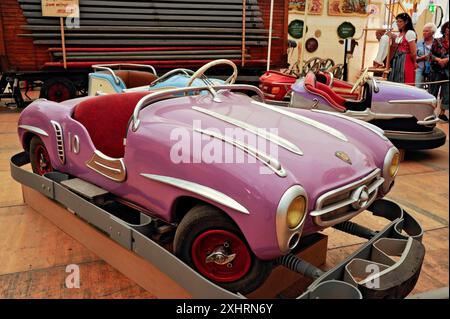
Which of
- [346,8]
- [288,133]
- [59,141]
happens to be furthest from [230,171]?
[346,8]

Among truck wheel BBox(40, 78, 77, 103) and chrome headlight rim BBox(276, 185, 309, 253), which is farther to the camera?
truck wheel BBox(40, 78, 77, 103)

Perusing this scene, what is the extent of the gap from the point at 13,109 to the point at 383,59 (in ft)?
18.1

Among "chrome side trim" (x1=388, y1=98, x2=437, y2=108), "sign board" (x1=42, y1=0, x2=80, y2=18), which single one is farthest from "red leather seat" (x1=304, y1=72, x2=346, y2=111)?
"sign board" (x1=42, y1=0, x2=80, y2=18)

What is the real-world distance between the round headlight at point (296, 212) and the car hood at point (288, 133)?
0.20 feet

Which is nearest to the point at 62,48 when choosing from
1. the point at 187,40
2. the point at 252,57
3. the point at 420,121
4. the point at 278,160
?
the point at 187,40

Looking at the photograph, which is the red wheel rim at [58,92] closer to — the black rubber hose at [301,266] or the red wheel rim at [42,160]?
the red wheel rim at [42,160]

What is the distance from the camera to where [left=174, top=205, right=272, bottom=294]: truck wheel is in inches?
56.5

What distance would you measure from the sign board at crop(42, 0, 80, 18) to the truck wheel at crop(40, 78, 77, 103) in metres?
0.94

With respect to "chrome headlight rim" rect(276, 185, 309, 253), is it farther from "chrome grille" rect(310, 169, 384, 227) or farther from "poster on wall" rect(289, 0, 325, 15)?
"poster on wall" rect(289, 0, 325, 15)

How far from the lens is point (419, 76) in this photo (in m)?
5.13

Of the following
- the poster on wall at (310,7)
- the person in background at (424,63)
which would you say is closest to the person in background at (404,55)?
the person in background at (424,63)

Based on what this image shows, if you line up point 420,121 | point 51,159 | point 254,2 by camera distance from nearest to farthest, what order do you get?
point 51,159 < point 420,121 < point 254,2
